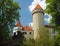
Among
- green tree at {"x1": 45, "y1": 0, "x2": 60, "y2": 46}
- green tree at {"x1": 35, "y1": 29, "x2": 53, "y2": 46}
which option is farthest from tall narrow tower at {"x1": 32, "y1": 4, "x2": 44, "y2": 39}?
green tree at {"x1": 45, "y1": 0, "x2": 60, "y2": 46}

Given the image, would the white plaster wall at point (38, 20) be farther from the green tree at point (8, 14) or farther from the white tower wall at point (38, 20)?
the green tree at point (8, 14)

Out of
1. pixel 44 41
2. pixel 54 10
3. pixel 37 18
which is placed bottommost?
pixel 44 41

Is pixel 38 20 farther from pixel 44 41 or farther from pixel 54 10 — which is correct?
pixel 54 10

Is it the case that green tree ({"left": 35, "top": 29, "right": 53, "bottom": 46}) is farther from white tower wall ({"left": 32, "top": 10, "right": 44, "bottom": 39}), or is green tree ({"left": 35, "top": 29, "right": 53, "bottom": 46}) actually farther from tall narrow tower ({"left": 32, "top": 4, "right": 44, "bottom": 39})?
white tower wall ({"left": 32, "top": 10, "right": 44, "bottom": 39})

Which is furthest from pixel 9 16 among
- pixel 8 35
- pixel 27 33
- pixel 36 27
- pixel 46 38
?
pixel 27 33

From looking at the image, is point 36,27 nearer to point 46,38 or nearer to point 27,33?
point 27,33

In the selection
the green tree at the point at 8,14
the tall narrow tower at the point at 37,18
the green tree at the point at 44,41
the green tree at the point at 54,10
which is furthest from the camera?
the tall narrow tower at the point at 37,18

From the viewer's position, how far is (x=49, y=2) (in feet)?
88.5

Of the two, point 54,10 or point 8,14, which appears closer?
point 54,10

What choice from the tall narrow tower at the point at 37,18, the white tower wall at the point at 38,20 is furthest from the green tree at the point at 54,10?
the white tower wall at the point at 38,20

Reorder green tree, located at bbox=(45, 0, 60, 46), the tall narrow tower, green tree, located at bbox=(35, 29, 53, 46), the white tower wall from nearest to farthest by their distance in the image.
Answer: green tree, located at bbox=(45, 0, 60, 46), green tree, located at bbox=(35, 29, 53, 46), the tall narrow tower, the white tower wall

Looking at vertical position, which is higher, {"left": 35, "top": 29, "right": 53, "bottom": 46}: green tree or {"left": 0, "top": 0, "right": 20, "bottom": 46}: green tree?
{"left": 0, "top": 0, "right": 20, "bottom": 46}: green tree

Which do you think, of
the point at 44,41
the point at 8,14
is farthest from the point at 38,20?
the point at 8,14

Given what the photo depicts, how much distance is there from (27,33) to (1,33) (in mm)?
59075
